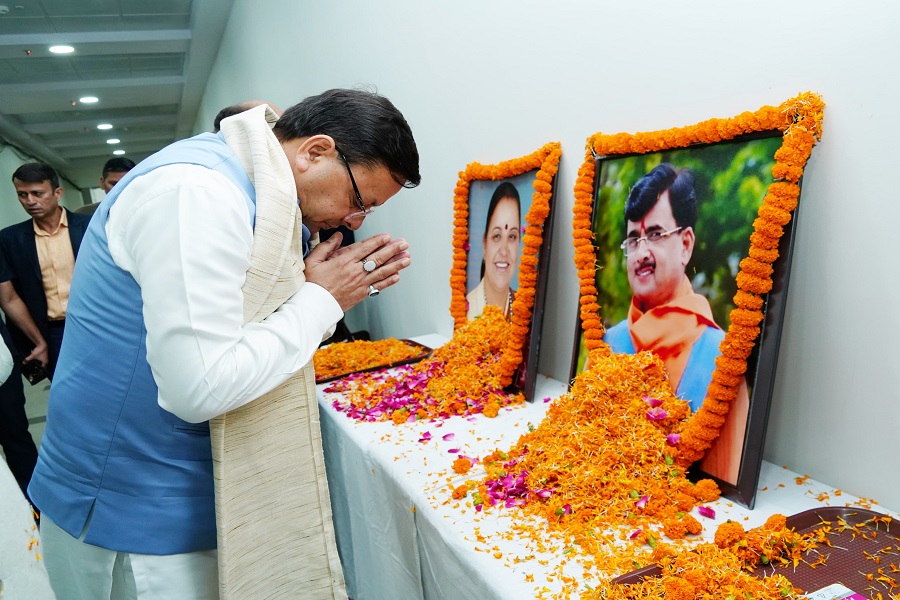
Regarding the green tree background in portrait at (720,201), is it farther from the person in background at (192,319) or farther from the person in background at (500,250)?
the person in background at (192,319)

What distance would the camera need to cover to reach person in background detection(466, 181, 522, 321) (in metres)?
2.14

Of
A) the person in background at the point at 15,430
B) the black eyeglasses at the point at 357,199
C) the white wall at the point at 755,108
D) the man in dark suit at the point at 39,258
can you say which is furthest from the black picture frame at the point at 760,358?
the man in dark suit at the point at 39,258

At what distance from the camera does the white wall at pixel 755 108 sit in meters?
1.17

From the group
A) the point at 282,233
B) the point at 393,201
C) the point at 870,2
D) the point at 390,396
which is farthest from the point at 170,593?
the point at 393,201

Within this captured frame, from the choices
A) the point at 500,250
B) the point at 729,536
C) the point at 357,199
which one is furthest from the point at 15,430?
the point at 729,536

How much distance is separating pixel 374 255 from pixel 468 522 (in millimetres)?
619

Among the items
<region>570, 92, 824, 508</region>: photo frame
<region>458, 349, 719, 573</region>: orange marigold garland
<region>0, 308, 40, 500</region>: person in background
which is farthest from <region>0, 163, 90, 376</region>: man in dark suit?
<region>570, 92, 824, 508</region>: photo frame

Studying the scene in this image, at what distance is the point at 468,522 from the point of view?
1.26 metres

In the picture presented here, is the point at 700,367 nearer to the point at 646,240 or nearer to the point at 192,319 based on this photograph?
the point at 646,240

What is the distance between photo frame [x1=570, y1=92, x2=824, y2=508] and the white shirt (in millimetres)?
973

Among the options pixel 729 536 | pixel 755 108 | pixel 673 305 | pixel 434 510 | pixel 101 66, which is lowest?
pixel 434 510

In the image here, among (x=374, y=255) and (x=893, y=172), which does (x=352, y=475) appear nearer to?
(x=374, y=255)

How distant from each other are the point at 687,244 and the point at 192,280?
44.5 inches

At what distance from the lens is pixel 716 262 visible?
1.35m
